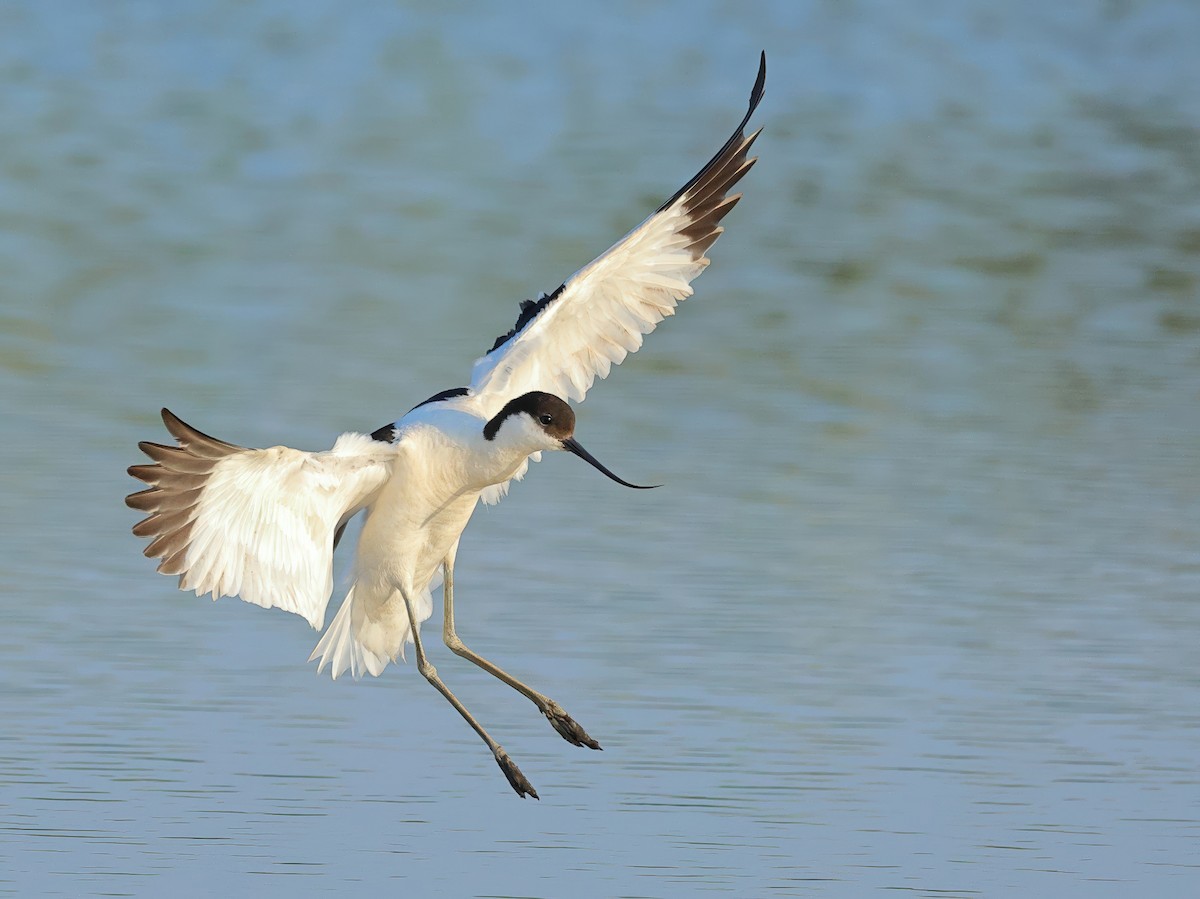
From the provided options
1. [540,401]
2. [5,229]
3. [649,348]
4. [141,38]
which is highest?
[141,38]

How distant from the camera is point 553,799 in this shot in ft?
25.3

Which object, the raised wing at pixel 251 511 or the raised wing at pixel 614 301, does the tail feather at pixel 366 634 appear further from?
the raised wing at pixel 614 301

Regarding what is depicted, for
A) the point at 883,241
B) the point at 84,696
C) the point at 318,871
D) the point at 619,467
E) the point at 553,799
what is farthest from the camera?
the point at 883,241

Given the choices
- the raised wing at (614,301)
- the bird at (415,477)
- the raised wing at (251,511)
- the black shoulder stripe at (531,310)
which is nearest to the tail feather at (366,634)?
the bird at (415,477)

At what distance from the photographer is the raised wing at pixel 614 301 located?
815 cm

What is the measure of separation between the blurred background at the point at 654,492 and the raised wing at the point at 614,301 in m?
1.13

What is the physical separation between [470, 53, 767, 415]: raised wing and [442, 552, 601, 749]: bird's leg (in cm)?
69

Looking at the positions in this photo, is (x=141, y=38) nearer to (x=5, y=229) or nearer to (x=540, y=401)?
(x=5, y=229)

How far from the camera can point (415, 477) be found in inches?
302

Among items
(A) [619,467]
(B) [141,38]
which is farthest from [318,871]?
(B) [141,38]

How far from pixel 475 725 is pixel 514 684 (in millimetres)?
303

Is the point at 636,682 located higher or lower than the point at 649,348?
lower

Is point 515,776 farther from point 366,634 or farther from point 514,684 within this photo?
point 366,634

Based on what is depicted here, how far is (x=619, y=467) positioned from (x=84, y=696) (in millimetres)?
3190
